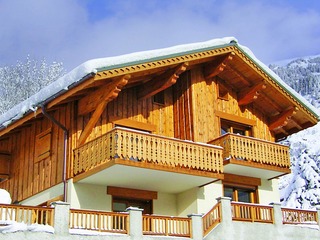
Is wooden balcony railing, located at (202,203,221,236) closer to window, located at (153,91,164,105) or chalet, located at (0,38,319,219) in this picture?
chalet, located at (0,38,319,219)

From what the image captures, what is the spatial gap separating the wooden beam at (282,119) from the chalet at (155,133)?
4 cm

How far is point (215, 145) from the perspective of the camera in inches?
896

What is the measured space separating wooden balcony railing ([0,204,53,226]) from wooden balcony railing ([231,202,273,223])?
677cm

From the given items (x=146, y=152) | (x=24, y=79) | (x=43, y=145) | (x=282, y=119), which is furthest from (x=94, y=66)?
(x=24, y=79)

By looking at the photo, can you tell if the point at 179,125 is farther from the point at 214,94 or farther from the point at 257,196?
the point at 257,196

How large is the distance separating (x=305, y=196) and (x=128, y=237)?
40.4 meters

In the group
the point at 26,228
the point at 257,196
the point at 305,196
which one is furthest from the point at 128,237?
the point at 305,196

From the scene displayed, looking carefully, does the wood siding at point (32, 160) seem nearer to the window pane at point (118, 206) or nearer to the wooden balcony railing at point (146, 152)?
the wooden balcony railing at point (146, 152)

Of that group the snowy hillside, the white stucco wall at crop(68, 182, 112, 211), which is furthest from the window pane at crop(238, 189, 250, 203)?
the snowy hillside

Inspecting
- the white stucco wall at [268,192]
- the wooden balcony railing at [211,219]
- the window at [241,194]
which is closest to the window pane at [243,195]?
the window at [241,194]

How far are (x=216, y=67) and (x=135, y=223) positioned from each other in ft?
28.8

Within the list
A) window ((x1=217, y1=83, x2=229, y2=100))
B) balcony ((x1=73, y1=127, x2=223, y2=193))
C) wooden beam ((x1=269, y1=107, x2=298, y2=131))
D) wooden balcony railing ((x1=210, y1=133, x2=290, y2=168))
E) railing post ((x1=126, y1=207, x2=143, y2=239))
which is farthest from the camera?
wooden beam ((x1=269, y1=107, x2=298, y2=131))

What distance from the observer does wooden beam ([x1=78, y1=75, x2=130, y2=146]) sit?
1995 cm

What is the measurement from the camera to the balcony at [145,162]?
19.2 meters
